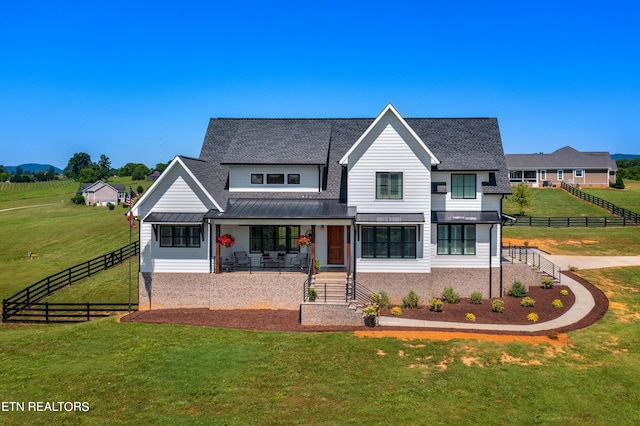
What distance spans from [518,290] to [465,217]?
17.9ft

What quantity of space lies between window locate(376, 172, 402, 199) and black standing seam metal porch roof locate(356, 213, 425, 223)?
104cm

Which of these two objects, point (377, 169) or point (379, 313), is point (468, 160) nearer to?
point (377, 169)

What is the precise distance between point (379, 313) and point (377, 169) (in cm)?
794

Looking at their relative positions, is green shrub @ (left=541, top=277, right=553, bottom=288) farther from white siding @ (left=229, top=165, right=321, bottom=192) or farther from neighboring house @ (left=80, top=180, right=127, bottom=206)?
neighboring house @ (left=80, top=180, right=127, bottom=206)

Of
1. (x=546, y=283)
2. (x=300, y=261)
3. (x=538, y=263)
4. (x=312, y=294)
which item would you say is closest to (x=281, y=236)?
(x=300, y=261)

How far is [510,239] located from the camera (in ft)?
135

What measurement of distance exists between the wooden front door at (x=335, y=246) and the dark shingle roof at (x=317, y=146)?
213cm

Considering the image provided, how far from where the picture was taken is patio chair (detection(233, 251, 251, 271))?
77.9ft

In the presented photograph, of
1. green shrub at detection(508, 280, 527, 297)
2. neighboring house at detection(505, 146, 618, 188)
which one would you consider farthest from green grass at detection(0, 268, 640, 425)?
neighboring house at detection(505, 146, 618, 188)

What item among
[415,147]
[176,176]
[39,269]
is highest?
[415,147]

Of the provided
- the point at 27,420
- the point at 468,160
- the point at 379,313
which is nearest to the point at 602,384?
the point at 379,313

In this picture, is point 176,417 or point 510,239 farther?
point 510,239

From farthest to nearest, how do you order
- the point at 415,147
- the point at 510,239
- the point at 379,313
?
the point at 510,239 < the point at 415,147 < the point at 379,313

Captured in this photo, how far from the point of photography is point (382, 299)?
73.8 feet
